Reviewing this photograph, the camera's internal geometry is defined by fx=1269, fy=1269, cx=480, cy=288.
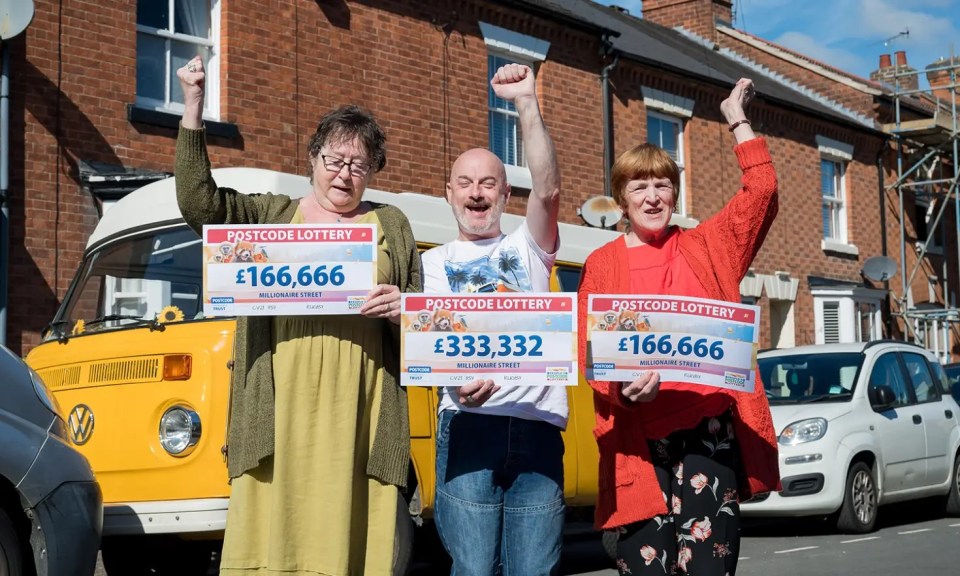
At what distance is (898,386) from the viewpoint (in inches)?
500

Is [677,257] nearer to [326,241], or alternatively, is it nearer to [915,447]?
[326,241]

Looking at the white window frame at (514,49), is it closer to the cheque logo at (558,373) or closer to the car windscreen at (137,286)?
the car windscreen at (137,286)

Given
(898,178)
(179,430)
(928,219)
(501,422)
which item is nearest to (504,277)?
(501,422)

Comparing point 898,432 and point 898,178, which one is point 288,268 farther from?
point 898,178

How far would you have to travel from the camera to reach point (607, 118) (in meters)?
19.3

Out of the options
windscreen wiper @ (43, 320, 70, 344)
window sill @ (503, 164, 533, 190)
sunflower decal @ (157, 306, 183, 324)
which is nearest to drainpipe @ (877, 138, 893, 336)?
window sill @ (503, 164, 533, 190)

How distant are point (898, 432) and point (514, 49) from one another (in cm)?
808

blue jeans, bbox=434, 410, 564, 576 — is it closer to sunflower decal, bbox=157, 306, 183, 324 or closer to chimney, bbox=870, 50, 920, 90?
sunflower decal, bbox=157, 306, 183, 324

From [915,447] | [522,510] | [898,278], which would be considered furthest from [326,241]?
[898,278]

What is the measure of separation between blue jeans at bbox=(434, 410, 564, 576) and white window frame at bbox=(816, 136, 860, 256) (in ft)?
73.6

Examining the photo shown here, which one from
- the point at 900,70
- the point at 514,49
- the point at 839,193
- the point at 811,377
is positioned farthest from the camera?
the point at 900,70

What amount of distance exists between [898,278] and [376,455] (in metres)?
25.7

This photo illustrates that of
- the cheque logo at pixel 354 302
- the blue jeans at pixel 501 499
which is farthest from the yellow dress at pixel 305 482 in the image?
the blue jeans at pixel 501 499

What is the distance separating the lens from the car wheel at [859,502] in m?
11.3
